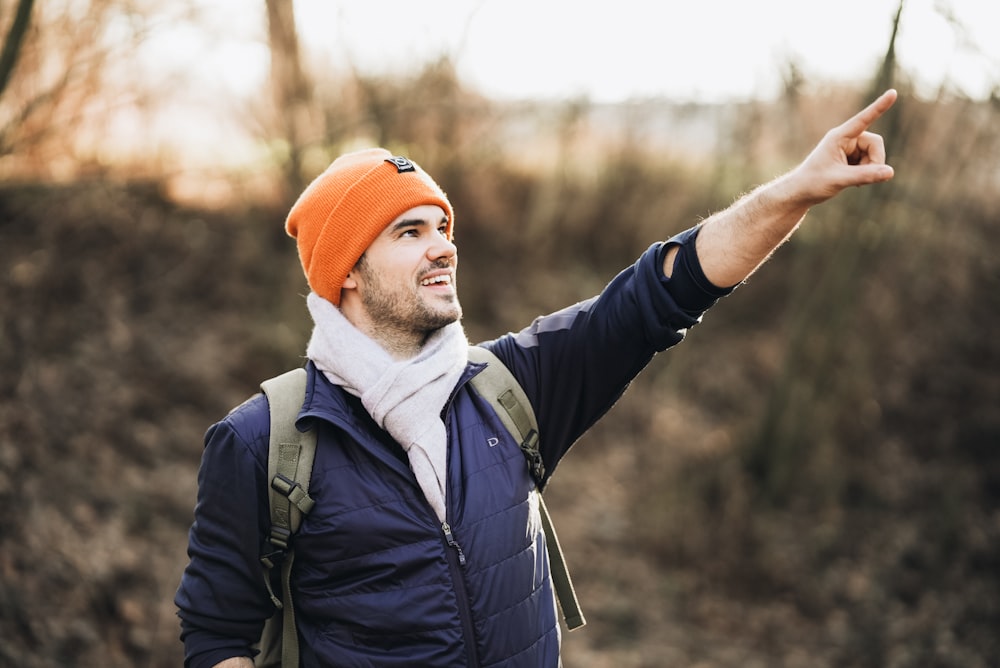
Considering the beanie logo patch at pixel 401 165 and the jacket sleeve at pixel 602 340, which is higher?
the beanie logo patch at pixel 401 165

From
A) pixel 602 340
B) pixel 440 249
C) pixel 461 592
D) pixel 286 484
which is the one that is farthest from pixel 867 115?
pixel 286 484

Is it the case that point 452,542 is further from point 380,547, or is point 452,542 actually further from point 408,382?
point 408,382

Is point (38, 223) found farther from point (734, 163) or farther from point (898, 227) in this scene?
point (898, 227)

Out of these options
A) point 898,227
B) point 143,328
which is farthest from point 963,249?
point 143,328

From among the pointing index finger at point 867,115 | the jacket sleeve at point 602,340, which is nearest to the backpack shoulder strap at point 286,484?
Answer: the jacket sleeve at point 602,340

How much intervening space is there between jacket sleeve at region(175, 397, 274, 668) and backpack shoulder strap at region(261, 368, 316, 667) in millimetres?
35

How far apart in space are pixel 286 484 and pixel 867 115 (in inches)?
67.7

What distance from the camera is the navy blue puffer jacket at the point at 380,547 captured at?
6.97 ft

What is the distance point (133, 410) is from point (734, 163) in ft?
26.4

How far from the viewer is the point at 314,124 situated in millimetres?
7680

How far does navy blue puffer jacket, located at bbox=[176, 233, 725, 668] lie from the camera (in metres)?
2.12

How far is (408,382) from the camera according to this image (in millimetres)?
2234

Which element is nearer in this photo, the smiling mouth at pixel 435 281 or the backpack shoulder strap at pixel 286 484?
the backpack shoulder strap at pixel 286 484

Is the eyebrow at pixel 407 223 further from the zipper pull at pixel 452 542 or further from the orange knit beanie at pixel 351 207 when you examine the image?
the zipper pull at pixel 452 542
